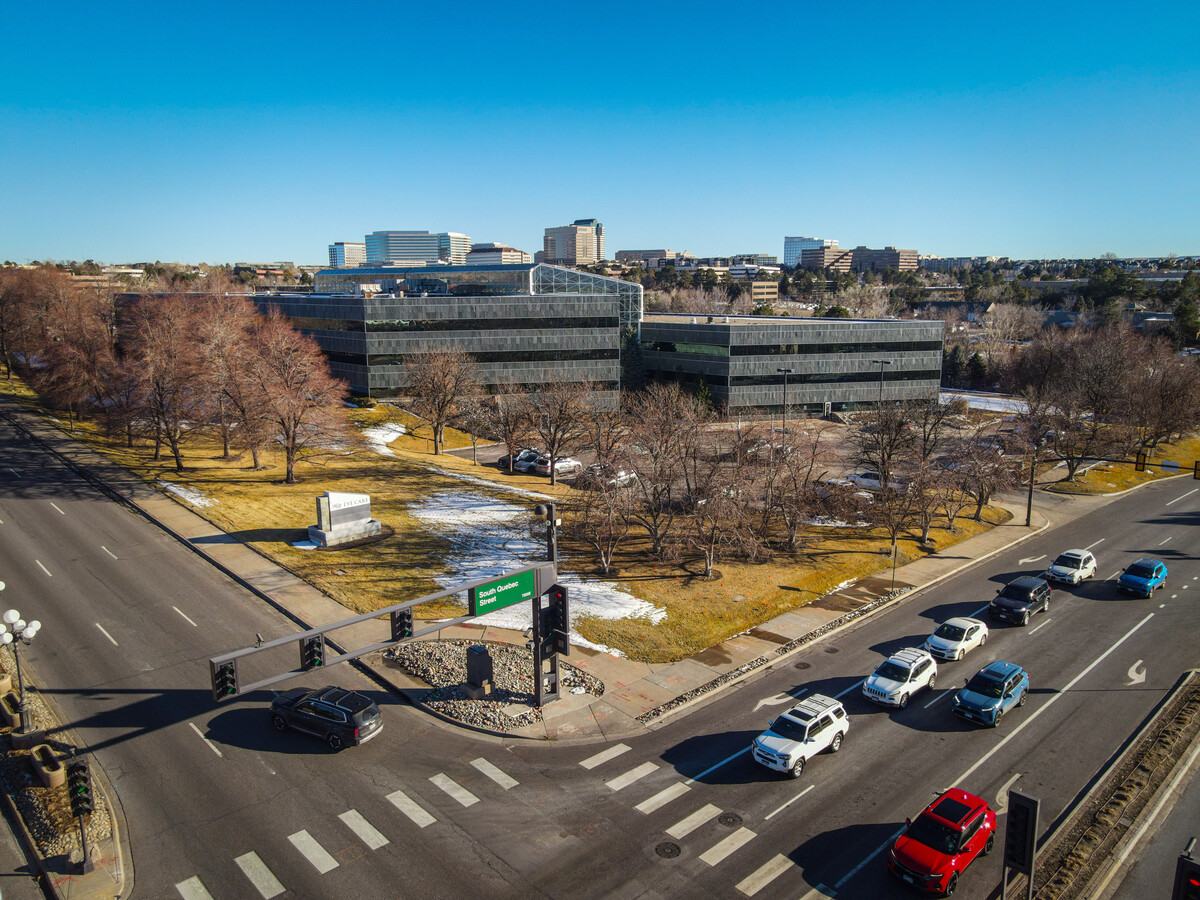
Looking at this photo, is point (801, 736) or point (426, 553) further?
point (426, 553)

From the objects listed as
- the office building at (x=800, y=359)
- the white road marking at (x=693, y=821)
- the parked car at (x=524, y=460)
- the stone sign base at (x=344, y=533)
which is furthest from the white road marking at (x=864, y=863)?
the office building at (x=800, y=359)

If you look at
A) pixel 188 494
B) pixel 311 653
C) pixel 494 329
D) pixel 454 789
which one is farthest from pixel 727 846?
pixel 494 329

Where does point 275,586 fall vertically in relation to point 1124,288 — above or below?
below

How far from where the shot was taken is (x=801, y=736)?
1923 centimetres

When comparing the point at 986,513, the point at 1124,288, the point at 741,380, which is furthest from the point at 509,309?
the point at 1124,288

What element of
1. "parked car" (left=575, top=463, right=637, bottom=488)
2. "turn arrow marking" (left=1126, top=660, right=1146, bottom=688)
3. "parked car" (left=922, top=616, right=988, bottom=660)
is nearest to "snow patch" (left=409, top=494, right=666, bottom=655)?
"parked car" (left=575, top=463, right=637, bottom=488)

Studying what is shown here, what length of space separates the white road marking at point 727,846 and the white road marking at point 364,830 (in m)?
7.05

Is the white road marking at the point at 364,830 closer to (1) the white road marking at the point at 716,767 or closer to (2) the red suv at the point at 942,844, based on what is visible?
(1) the white road marking at the point at 716,767

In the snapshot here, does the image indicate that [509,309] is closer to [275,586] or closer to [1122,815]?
[275,586]

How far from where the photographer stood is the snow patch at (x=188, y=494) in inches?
1580

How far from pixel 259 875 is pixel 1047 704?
22731mm

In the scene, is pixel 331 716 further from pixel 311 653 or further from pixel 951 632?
pixel 951 632

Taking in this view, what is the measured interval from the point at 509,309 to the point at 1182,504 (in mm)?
56180

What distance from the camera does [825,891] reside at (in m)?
15.0
